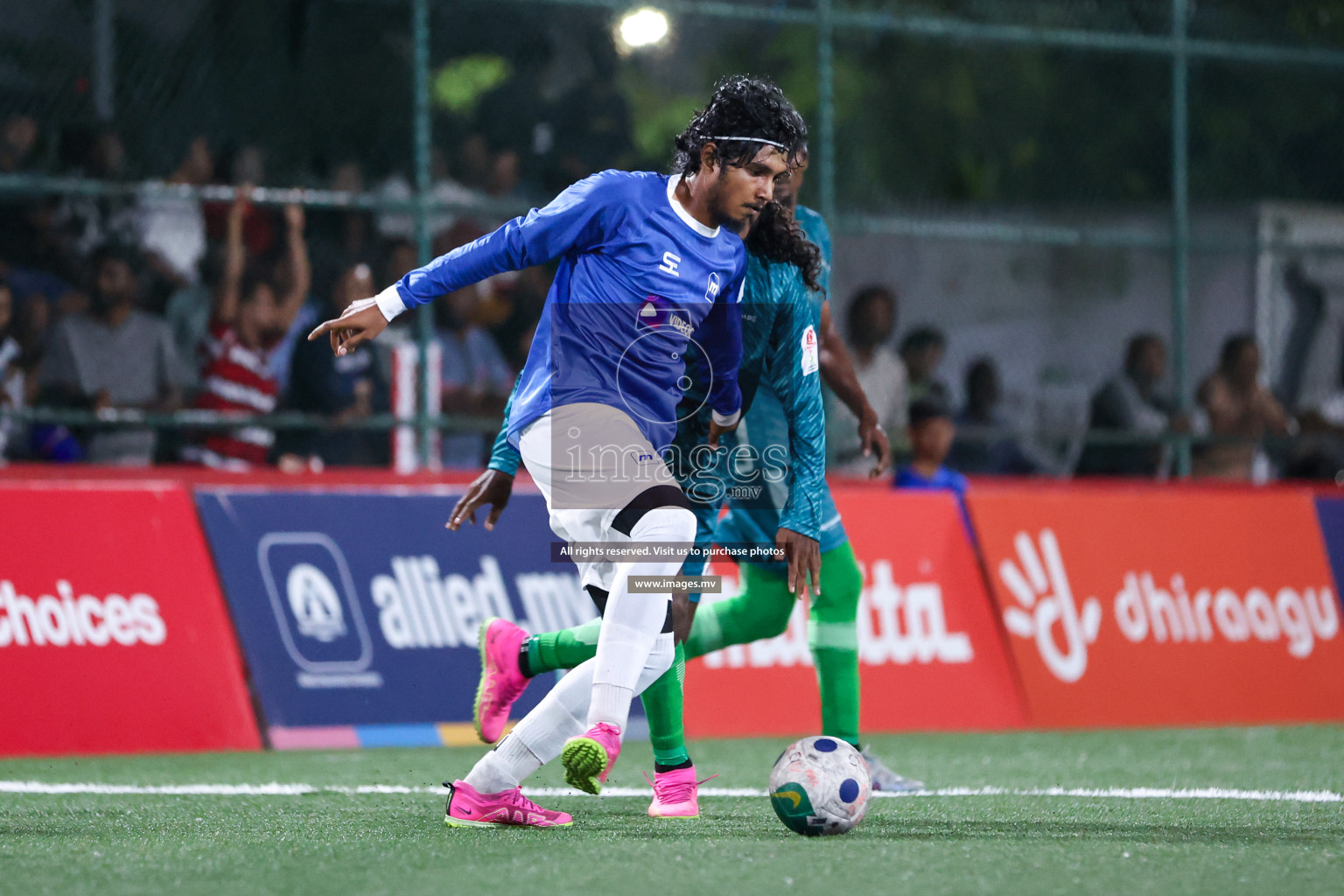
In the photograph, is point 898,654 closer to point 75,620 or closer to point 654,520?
point 75,620

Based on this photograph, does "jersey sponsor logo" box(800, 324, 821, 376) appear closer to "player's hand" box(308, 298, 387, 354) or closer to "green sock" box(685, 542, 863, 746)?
"green sock" box(685, 542, 863, 746)

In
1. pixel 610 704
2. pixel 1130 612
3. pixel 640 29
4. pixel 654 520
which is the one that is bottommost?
pixel 1130 612

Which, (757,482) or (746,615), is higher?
(757,482)

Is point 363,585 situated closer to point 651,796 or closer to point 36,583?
point 36,583

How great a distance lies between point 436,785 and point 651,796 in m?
0.79

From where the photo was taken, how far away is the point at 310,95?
32.0 feet

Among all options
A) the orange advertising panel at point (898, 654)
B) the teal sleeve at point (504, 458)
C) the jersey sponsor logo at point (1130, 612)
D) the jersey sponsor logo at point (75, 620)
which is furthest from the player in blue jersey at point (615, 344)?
the jersey sponsor logo at point (1130, 612)

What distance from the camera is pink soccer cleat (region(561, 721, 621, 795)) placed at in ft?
14.0

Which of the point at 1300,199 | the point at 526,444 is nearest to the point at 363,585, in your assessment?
the point at 526,444

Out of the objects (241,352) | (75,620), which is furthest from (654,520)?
(241,352)

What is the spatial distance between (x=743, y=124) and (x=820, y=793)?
1.81 m

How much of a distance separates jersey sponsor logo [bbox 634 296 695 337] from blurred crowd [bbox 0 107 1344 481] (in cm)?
402

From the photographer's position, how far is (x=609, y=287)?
4738mm

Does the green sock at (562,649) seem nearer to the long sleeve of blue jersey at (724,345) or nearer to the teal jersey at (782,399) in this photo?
the teal jersey at (782,399)
